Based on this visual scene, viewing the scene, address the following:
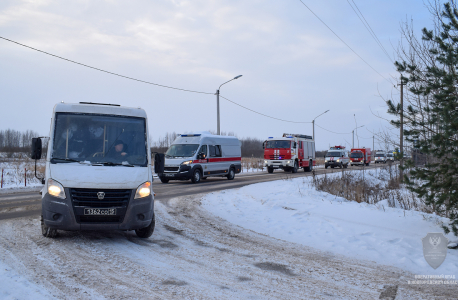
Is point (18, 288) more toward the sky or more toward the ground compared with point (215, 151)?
more toward the ground

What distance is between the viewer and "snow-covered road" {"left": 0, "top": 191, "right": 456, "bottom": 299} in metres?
3.97

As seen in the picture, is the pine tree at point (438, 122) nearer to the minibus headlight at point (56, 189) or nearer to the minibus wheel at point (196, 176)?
the minibus headlight at point (56, 189)

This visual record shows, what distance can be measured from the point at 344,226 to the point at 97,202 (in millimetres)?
4946

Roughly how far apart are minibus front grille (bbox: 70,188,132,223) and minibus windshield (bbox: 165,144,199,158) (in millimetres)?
13092

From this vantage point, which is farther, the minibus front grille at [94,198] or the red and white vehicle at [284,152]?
the red and white vehicle at [284,152]

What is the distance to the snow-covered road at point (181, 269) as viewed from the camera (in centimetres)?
397

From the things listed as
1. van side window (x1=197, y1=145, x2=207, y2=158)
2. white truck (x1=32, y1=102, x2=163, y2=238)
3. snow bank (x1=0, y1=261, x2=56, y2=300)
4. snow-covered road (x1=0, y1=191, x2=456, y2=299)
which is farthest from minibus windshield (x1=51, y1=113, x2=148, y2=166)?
van side window (x1=197, y1=145, x2=207, y2=158)

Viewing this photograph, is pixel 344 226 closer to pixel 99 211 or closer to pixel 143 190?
pixel 143 190

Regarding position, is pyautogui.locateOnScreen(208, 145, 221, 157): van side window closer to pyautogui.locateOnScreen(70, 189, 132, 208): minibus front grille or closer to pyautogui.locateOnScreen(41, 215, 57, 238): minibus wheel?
pyautogui.locateOnScreen(41, 215, 57, 238): minibus wheel

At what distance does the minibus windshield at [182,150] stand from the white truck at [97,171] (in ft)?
38.8

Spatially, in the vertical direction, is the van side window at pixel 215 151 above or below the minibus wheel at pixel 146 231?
above

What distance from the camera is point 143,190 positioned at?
6168 millimetres

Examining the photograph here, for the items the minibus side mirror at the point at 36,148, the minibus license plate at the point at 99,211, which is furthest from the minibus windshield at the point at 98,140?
the minibus license plate at the point at 99,211

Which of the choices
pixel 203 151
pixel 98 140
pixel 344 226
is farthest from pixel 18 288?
pixel 203 151
